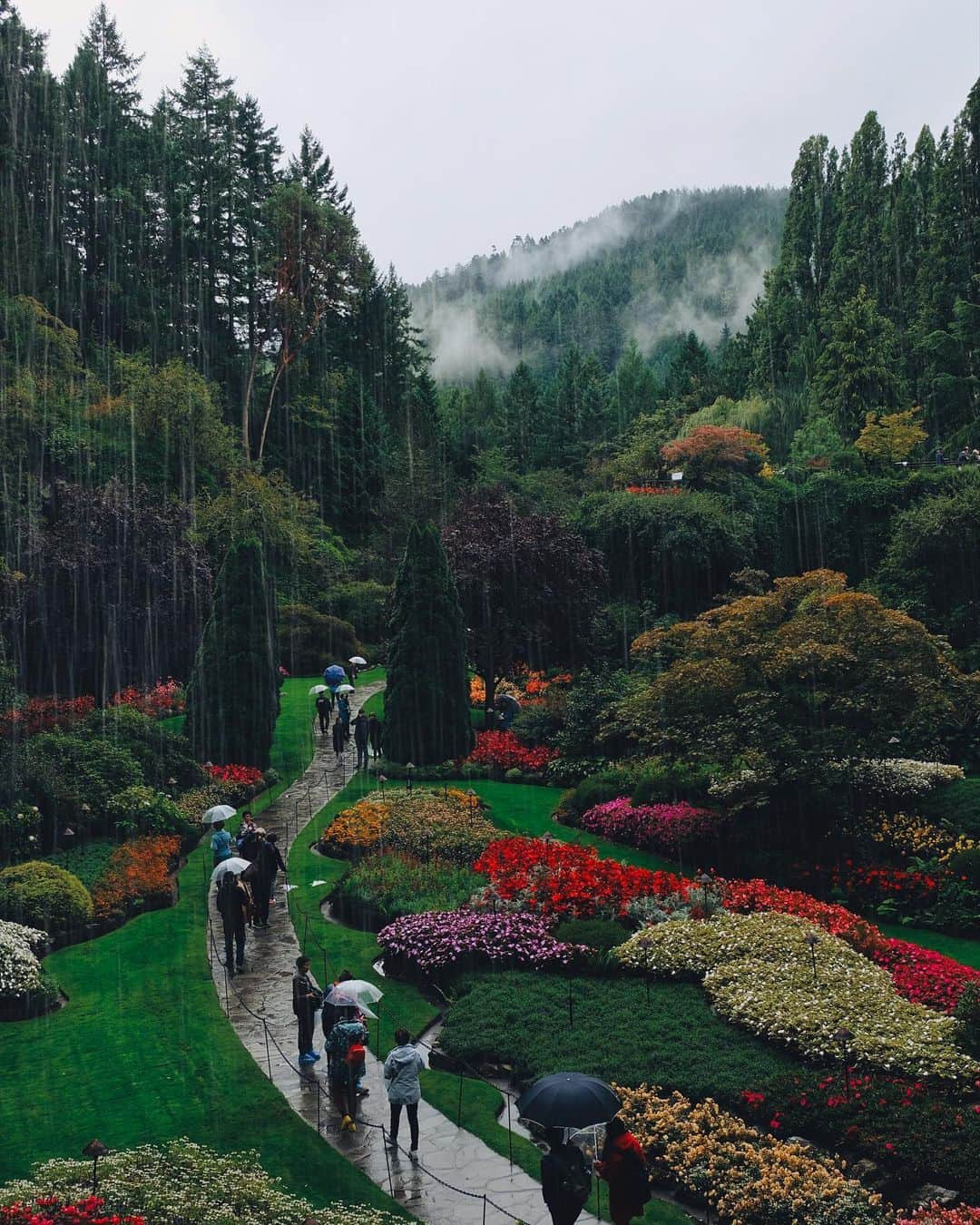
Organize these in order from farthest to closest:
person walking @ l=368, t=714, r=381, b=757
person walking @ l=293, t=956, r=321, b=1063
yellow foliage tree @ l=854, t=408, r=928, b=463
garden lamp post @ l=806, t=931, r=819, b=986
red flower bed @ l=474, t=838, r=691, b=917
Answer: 1. yellow foliage tree @ l=854, t=408, r=928, b=463
2. person walking @ l=368, t=714, r=381, b=757
3. red flower bed @ l=474, t=838, r=691, b=917
4. garden lamp post @ l=806, t=931, r=819, b=986
5. person walking @ l=293, t=956, r=321, b=1063

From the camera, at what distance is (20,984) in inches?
493

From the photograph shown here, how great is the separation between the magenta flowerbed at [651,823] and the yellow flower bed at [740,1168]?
934 centimetres

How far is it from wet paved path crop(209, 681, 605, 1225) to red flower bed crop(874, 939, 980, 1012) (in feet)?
18.3

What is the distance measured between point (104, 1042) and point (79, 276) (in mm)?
40345

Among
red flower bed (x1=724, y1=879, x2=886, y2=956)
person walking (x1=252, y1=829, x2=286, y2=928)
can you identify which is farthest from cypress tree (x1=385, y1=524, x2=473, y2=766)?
red flower bed (x1=724, y1=879, x2=886, y2=956)

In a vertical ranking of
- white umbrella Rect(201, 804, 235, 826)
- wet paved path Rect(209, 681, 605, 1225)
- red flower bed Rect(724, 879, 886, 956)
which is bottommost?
wet paved path Rect(209, 681, 605, 1225)

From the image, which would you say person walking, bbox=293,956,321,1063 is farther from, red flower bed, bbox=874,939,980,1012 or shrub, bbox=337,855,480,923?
red flower bed, bbox=874,939,980,1012

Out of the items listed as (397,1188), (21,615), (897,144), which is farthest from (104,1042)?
(897,144)

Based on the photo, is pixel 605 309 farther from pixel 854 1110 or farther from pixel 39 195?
pixel 854 1110

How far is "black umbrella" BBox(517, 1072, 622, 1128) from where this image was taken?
7.83 meters

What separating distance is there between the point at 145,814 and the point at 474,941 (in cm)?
812

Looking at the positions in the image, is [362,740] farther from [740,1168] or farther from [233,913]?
[740,1168]

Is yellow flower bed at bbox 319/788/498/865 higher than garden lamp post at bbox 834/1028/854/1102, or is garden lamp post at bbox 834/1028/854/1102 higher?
yellow flower bed at bbox 319/788/498/865

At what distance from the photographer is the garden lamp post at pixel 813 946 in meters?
12.4
